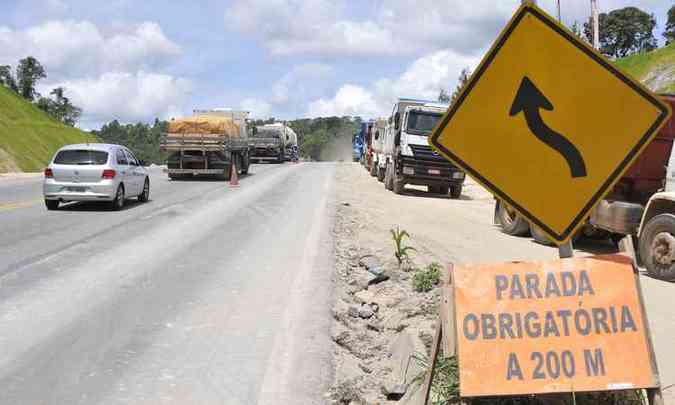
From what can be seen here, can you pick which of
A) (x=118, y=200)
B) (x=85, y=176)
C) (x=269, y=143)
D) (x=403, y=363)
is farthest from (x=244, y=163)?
(x=403, y=363)

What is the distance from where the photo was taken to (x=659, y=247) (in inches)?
384

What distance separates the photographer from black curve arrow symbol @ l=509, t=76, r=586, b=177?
3764mm

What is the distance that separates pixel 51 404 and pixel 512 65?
3767mm

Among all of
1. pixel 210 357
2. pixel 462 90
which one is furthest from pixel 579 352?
pixel 210 357

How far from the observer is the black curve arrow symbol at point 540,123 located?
376 cm

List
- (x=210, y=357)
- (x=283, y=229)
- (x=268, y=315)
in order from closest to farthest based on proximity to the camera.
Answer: (x=210, y=357) → (x=268, y=315) → (x=283, y=229)

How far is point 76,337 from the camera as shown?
21.2ft

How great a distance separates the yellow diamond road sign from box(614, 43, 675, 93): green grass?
42.2m

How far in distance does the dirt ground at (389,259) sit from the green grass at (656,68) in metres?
28.2

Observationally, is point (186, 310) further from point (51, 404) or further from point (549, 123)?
point (549, 123)

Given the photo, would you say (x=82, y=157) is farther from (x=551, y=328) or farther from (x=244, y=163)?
(x=244, y=163)

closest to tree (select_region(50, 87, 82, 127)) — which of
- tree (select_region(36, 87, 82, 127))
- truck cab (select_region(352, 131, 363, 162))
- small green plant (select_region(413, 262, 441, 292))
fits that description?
tree (select_region(36, 87, 82, 127))

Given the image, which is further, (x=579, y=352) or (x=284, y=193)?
(x=284, y=193)

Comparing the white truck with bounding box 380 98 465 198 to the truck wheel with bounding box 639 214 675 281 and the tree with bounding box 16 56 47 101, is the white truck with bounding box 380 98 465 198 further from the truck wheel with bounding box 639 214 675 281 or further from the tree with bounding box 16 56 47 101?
the tree with bounding box 16 56 47 101
